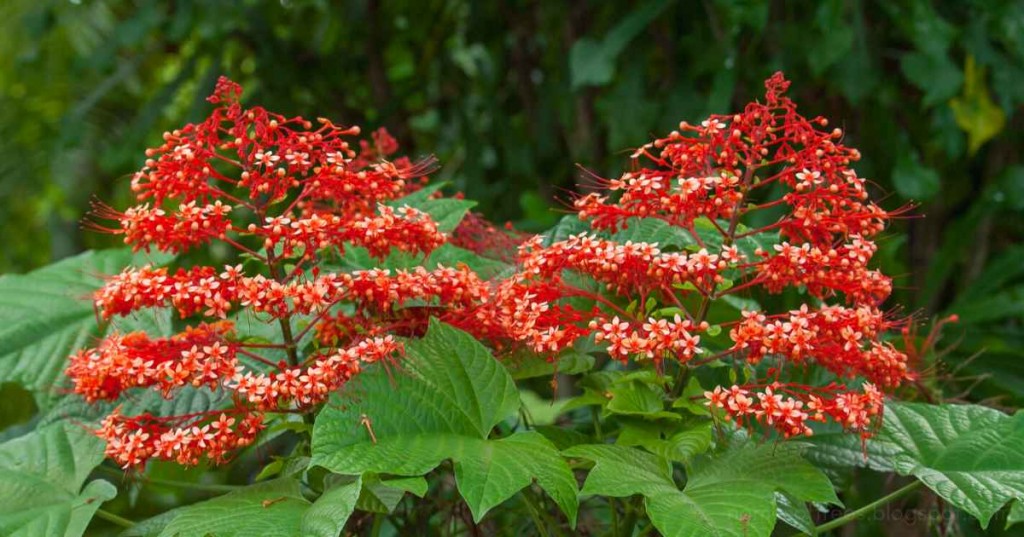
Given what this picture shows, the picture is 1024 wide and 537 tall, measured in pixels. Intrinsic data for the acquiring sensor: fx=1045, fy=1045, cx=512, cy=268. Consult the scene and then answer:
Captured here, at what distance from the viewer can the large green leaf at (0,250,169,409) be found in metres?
1.32

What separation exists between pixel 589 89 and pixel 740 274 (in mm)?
1480

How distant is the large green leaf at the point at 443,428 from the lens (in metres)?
0.83

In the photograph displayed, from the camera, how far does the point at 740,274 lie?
1.02 metres

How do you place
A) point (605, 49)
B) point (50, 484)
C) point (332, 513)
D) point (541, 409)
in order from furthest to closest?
point (541, 409), point (605, 49), point (50, 484), point (332, 513)

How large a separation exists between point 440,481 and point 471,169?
138 cm

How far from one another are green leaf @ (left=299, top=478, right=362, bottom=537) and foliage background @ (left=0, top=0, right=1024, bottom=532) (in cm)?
87

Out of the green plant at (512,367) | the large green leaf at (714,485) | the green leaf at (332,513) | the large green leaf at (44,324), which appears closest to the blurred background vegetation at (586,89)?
the large green leaf at (44,324)

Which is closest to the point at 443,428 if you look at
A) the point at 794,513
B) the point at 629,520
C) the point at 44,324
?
the point at 629,520

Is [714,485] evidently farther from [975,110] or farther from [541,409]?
[975,110]

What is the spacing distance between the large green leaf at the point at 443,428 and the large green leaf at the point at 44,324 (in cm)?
50

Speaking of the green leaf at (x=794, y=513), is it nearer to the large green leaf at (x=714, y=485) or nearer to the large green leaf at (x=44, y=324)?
the large green leaf at (x=714, y=485)

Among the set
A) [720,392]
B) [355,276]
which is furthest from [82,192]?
[720,392]

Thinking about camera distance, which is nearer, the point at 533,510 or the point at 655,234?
the point at 533,510

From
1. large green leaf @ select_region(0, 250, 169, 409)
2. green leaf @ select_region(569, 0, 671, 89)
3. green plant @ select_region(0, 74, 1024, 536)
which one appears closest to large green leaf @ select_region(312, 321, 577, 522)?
green plant @ select_region(0, 74, 1024, 536)
